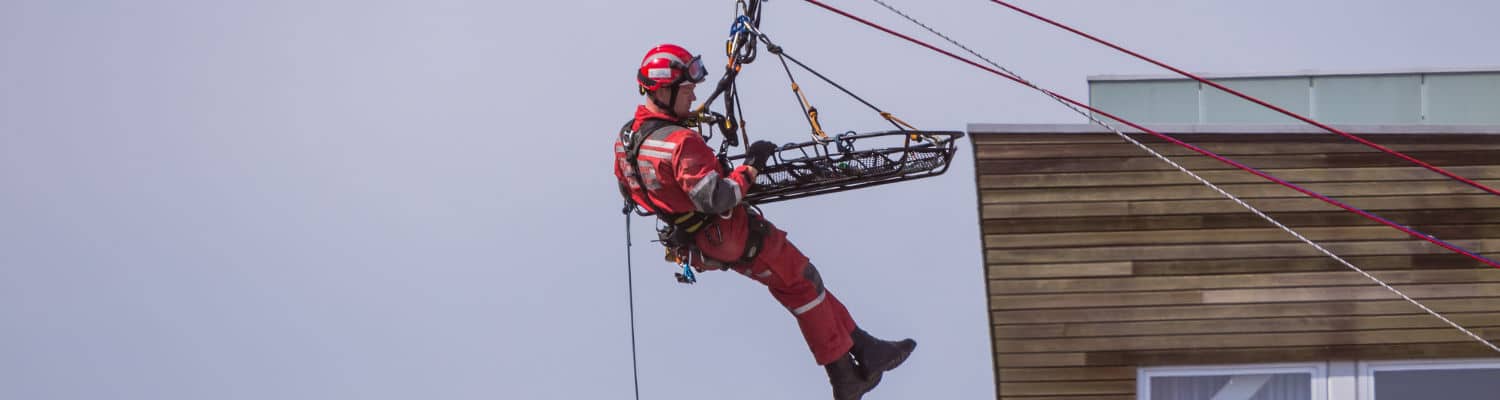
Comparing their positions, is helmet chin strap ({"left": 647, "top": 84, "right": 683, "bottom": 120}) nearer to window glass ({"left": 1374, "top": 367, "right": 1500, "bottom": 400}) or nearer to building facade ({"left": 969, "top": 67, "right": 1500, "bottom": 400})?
building facade ({"left": 969, "top": 67, "right": 1500, "bottom": 400})

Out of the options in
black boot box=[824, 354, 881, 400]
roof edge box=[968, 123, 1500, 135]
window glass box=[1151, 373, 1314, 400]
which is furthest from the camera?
window glass box=[1151, 373, 1314, 400]

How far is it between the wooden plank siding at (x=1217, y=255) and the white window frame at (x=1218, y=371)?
0.34 feet

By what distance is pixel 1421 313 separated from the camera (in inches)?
475

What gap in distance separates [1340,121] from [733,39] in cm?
420

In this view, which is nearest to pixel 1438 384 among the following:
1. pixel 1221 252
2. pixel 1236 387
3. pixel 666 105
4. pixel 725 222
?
pixel 1236 387

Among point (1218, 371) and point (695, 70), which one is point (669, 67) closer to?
point (695, 70)

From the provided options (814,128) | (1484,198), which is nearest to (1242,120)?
(1484,198)

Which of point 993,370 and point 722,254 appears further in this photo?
point 993,370

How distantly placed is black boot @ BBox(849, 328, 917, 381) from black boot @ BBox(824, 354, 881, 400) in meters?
0.03

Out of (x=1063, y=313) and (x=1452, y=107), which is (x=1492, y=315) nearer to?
(x=1452, y=107)

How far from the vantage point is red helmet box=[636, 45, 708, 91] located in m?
9.19

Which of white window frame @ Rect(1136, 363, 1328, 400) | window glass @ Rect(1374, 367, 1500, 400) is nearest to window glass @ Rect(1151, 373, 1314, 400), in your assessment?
white window frame @ Rect(1136, 363, 1328, 400)

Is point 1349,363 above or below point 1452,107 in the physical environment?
below

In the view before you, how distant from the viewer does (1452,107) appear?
11805 mm
